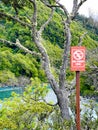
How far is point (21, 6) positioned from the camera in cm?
1016

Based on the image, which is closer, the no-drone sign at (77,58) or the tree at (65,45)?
the no-drone sign at (77,58)

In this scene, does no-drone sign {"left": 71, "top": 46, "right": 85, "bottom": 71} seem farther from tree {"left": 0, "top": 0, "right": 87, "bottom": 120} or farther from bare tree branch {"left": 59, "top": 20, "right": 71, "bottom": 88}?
bare tree branch {"left": 59, "top": 20, "right": 71, "bottom": 88}

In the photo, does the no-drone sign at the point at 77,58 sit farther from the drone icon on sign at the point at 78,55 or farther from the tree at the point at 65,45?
the tree at the point at 65,45

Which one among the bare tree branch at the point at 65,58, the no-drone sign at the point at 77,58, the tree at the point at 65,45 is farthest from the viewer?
the bare tree branch at the point at 65,58

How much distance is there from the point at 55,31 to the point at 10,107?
372 feet

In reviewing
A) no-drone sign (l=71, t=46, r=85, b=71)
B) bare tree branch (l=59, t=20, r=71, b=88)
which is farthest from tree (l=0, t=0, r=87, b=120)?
no-drone sign (l=71, t=46, r=85, b=71)

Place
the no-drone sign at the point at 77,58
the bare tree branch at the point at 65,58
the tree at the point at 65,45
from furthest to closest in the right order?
the bare tree branch at the point at 65,58 < the tree at the point at 65,45 < the no-drone sign at the point at 77,58

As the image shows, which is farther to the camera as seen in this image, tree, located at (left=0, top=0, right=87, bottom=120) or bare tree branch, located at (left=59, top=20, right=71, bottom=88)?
bare tree branch, located at (left=59, top=20, right=71, bottom=88)

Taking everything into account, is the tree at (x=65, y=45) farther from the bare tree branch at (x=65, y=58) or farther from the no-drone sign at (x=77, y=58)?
the no-drone sign at (x=77, y=58)

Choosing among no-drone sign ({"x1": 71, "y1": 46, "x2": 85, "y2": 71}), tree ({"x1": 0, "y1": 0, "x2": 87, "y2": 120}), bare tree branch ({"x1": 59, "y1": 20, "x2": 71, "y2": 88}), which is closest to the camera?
no-drone sign ({"x1": 71, "y1": 46, "x2": 85, "y2": 71})

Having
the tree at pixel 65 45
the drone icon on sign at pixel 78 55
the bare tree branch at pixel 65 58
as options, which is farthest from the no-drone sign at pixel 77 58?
the bare tree branch at pixel 65 58

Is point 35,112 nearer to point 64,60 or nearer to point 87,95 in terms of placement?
point 64,60

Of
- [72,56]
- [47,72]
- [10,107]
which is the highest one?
[72,56]

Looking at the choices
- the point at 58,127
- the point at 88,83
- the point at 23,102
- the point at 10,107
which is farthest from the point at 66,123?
the point at 88,83
